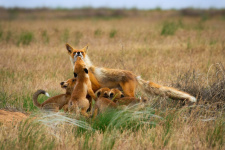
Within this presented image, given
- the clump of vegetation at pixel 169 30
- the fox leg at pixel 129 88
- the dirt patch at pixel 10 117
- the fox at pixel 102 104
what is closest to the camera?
the dirt patch at pixel 10 117

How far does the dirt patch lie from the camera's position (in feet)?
18.1

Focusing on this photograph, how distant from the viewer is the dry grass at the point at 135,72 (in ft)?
15.9

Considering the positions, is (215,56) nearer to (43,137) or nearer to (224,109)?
(224,109)

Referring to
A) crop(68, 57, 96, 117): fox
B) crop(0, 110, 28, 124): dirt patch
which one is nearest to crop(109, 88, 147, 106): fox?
crop(68, 57, 96, 117): fox

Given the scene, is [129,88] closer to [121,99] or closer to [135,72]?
[121,99]

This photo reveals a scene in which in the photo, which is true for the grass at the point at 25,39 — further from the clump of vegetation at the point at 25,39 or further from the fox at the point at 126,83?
the fox at the point at 126,83

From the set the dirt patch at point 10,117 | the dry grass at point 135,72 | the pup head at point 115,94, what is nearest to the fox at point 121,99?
the pup head at point 115,94

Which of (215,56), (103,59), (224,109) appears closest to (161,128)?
(224,109)

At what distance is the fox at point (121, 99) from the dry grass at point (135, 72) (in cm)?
24

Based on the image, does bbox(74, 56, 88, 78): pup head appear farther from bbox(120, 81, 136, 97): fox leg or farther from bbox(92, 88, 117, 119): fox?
A: bbox(120, 81, 136, 97): fox leg

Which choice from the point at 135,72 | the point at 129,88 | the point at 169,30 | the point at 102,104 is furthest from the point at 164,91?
the point at 169,30

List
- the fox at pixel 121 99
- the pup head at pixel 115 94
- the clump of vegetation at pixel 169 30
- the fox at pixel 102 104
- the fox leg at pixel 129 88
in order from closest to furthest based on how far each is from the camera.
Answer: the fox at pixel 102 104 → the fox at pixel 121 99 → the pup head at pixel 115 94 → the fox leg at pixel 129 88 → the clump of vegetation at pixel 169 30

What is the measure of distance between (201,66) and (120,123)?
19.5ft

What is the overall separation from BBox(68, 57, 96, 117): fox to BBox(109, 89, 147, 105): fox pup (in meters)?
0.35
